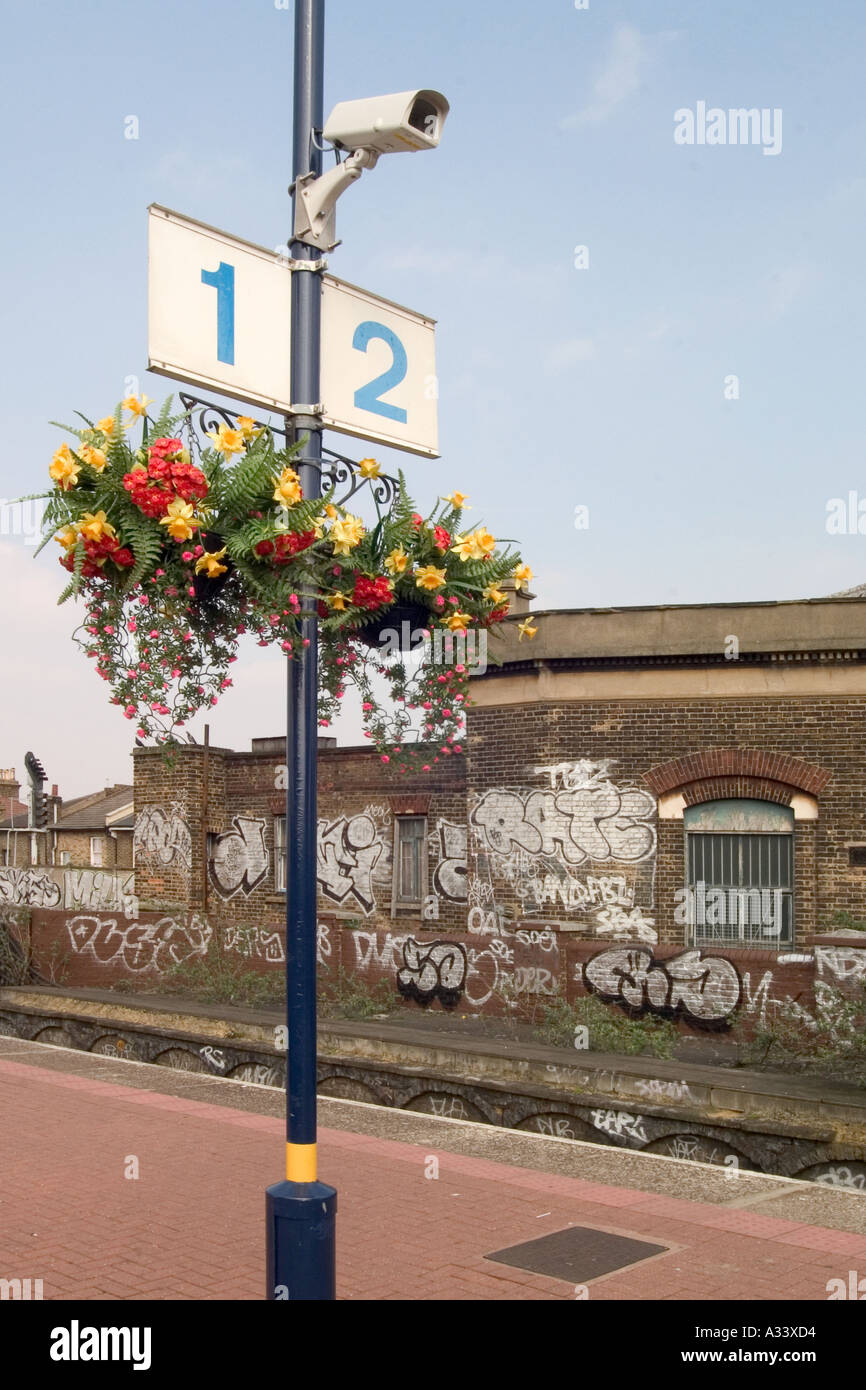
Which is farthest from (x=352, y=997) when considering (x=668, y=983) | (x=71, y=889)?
(x=71, y=889)

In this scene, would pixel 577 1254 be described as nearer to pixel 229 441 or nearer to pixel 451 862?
pixel 229 441

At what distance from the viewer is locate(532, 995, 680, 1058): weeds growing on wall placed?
44.5ft

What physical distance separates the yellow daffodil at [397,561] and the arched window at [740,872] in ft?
40.2

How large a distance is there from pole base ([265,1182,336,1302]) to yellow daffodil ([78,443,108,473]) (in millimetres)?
2781

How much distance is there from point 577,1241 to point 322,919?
43.4 feet

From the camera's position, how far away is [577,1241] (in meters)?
6.77

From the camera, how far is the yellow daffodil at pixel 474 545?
5.15m

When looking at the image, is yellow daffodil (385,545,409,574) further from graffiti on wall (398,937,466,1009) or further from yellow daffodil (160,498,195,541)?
graffiti on wall (398,937,466,1009)

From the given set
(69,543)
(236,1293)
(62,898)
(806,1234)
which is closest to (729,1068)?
(806,1234)

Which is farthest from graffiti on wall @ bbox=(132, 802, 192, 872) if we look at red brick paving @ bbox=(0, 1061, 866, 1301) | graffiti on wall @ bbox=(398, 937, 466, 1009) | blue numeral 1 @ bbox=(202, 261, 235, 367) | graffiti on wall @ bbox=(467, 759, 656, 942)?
blue numeral 1 @ bbox=(202, 261, 235, 367)

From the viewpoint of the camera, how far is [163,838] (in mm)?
23422

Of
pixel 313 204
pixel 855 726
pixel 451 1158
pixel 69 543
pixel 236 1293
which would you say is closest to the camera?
pixel 69 543

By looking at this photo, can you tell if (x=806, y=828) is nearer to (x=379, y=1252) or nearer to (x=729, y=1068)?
(x=729, y=1068)

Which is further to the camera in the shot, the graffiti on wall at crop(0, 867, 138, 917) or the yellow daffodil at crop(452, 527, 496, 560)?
the graffiti on wall at crop(0, 867, 138, 917)
